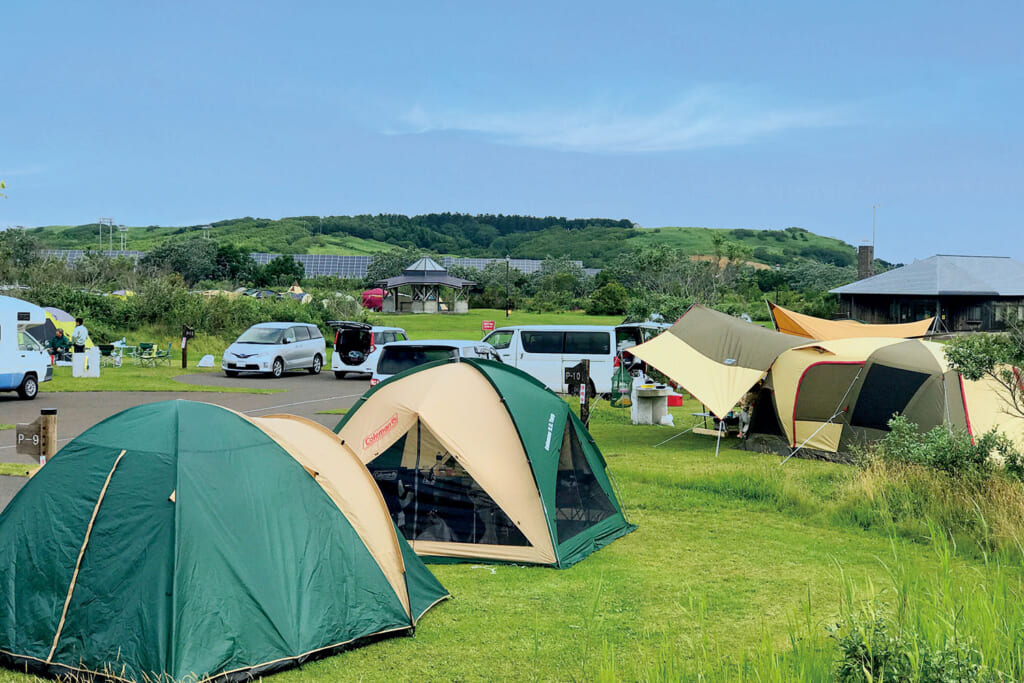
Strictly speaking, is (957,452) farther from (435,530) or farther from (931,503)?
(435,530)

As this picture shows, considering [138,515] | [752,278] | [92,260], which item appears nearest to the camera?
[138,515]

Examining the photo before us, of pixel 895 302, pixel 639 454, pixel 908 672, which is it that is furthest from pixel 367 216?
pixel 908 672

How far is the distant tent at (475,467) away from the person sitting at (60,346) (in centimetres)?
2196

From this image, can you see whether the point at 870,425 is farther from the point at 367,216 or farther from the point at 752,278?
the point at 367,216

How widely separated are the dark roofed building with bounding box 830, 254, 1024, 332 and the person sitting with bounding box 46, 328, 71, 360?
36777 millimetres

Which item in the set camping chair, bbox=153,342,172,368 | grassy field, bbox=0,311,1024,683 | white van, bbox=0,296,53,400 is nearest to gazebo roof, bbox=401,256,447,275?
camping chair, bbox=153,342,172,368

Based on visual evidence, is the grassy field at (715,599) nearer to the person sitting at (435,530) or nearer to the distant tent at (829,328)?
the person sitting at (435,530)

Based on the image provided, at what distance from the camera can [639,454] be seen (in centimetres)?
1397

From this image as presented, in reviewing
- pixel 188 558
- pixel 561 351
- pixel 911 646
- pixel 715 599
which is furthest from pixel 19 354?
pixel 911 646

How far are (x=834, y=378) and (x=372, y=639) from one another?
9.58 metres

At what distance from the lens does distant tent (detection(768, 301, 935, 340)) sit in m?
→ 17.8

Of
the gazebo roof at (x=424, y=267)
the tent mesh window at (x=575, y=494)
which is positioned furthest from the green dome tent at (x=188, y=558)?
the gazebo roof at (x=424, y=267)

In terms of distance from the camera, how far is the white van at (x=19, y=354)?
18.9 metres

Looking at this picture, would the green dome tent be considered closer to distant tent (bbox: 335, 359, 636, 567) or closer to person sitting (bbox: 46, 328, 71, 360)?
distant tent (bbox: 335, 359, 636, 567)
